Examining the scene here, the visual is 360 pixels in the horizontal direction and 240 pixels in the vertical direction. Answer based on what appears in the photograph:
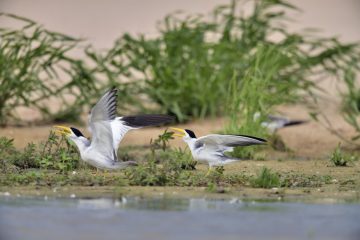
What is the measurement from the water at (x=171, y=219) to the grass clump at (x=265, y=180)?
71 centimetres

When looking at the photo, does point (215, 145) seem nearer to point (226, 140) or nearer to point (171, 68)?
point (226, 140)

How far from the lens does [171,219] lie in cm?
699

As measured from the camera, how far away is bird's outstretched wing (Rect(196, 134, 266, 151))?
8.82 m

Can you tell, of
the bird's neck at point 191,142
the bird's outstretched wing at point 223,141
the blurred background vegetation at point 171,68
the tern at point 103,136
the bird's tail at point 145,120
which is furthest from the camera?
the blurred background vegetation at point 171,68

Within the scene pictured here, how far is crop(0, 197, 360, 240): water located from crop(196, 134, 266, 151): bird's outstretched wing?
1.15 meters

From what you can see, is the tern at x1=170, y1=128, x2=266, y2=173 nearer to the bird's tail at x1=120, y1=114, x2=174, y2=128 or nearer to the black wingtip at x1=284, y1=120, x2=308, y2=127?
the bird's tail at x1=120, y1=114, x2=174, y2=128

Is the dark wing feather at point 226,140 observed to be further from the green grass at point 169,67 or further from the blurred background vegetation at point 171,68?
the green grass at point 169,67

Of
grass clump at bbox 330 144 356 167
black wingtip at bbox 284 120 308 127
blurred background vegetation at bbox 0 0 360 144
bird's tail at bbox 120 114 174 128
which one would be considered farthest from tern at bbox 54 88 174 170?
black wingtip at bbox 284 120 308 127

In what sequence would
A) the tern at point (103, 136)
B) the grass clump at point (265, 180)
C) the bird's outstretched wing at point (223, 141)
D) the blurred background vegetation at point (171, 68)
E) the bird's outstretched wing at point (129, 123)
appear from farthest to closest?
the blurred background vegetation at point (171, 68) < the bird's outstretched wing at point (129, 123) < the bird's outstretched wing at point (223, 141) < the tern at point (103, 136) < the grass clump at point (265, 180)

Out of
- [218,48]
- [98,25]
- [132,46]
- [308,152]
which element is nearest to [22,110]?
[132,46]

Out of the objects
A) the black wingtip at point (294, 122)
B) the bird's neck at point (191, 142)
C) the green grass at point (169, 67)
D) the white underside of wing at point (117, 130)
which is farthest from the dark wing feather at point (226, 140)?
the black wingtip at point (294, 122)

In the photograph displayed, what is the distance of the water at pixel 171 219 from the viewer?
255 inches

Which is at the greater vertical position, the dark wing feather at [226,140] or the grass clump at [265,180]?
the dark wing feather at [226,140]

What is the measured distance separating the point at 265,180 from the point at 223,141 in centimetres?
68
